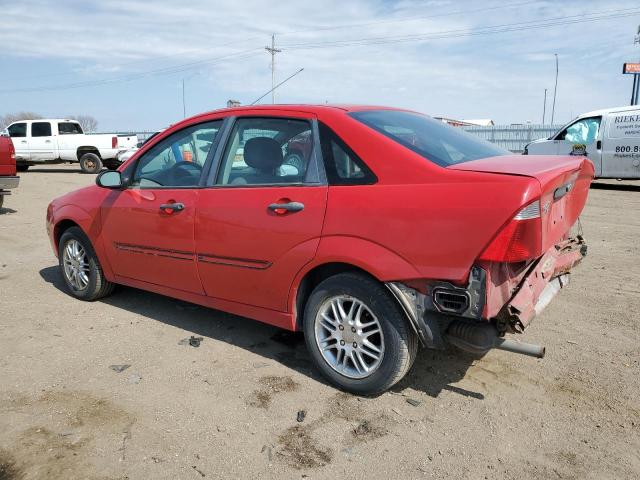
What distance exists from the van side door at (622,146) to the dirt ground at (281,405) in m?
10.1

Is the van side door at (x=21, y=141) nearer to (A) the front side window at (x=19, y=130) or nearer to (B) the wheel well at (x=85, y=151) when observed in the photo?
(A) the front side window at (x=19, y=130)

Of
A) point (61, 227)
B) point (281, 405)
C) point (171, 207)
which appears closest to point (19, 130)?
point (61, 227)

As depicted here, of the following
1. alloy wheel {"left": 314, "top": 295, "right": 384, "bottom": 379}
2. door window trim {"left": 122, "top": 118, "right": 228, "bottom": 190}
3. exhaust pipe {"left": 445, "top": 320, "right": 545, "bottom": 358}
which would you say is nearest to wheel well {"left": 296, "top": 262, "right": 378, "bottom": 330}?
alloy wheel {"left": 314, "top": 295, "right": 384, "bottom": 379}

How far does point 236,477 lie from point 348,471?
53cm

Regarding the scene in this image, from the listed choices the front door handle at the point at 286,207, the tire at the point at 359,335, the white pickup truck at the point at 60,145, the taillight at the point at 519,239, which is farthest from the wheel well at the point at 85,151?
the taillight at the point at 519,239

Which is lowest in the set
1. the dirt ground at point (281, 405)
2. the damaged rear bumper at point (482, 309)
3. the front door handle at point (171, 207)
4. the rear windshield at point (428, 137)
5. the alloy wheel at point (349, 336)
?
the dirt ground at point (281, 405)

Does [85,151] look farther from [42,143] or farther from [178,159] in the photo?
[178,159]

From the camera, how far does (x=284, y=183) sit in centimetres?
342

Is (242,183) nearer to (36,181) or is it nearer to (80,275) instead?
(80,275)

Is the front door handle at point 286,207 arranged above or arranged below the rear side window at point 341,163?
below

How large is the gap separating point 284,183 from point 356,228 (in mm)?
665

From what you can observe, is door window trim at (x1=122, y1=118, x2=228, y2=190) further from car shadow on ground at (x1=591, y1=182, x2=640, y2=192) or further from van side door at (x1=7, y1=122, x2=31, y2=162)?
van side door at (x1=7, y1=122, x2=31, y2=162)

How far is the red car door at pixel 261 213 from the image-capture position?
3.28m

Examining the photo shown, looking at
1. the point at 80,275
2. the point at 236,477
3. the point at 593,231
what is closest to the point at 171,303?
the point at 80,275
